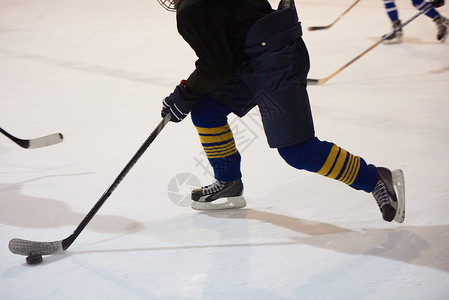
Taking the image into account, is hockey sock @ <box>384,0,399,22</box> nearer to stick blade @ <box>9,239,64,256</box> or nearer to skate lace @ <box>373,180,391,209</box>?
skate lace @ <box>373,180,391,209</box>

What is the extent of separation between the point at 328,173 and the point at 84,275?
722mm

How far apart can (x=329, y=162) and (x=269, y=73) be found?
30 cm

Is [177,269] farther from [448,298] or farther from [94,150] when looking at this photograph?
[94,150]

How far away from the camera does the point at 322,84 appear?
3.41 meters

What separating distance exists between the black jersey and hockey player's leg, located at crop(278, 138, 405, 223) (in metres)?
0.28

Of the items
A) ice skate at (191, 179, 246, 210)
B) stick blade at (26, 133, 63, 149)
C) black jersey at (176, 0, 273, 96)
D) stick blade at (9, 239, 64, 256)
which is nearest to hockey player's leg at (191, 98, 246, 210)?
ice skate at (191, 179, 246, 210)

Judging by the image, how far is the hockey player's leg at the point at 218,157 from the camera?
1.82 metres

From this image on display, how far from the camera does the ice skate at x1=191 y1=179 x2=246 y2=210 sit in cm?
196

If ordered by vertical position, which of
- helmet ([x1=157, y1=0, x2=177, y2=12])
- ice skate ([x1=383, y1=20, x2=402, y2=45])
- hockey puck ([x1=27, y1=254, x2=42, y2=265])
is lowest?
ice skate ([x1=383, y1=20, x2=402, y2=45])

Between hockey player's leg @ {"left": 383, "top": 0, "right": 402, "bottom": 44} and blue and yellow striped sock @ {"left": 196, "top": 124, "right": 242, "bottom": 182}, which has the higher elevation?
blue and yellow striped sock @ {"left": 196, "top": 124, "right": 242, "bottom": 182}

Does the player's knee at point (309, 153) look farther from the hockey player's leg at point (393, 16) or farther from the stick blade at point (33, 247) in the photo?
the hockey player's leg at point (393, 16)

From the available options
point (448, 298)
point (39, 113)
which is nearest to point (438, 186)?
point (448, 298)

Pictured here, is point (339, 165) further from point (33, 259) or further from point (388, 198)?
point (33, 259)

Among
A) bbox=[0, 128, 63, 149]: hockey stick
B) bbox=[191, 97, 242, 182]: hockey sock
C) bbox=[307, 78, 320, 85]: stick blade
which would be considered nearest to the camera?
bbox=[191, 97, 242, 182]: hockey sock
